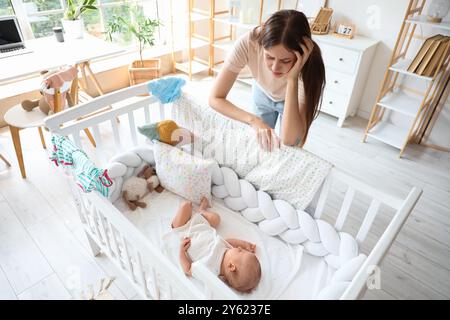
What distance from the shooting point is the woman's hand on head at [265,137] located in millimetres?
1276

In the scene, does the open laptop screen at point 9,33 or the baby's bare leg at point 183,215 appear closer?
the baby's bare leg at point 183,215

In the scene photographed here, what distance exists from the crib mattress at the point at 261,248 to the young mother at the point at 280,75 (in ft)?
1.28

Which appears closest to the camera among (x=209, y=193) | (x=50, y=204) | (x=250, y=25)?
(x=209, y=193)

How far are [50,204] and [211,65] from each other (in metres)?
2.22

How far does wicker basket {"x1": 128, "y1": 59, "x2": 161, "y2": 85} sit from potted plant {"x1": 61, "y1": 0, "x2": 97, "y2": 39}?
55cm

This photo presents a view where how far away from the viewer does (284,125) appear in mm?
1213

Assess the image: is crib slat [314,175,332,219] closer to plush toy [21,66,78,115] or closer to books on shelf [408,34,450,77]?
books on shelf [408,34,450,77]

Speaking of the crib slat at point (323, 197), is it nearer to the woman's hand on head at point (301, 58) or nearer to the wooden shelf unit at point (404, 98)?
the woman's hand on head at point (301, 58)

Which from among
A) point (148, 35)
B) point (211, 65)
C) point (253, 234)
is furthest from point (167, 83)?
point (211, 65)

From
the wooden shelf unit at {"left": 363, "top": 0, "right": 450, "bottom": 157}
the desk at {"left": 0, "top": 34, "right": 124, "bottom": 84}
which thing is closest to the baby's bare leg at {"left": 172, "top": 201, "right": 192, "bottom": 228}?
the desk at {"left": 0, "top": 34, "right": 124, "bottom": 84}

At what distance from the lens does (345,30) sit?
2.49 meters

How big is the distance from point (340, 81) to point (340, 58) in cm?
19

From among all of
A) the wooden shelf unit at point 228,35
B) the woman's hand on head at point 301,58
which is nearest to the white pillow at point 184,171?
the woman's hand on head at point 301,58
